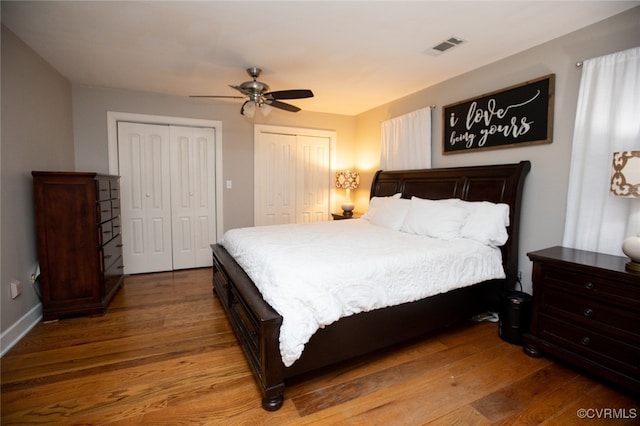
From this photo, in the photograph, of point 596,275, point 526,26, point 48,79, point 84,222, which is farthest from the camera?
point 48,79

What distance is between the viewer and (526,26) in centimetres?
230

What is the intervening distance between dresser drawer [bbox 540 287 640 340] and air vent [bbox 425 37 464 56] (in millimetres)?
Answer: 2068

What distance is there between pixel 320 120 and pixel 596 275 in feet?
13.1

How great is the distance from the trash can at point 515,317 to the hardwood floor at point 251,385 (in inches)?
4.2

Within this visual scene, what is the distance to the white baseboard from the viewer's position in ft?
7.20

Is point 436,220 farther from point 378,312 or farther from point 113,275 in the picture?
point 113,275

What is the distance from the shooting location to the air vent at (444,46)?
2.51 meters

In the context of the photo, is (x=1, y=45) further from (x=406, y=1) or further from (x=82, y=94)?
(x=406, y=1)

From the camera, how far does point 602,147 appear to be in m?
2.16

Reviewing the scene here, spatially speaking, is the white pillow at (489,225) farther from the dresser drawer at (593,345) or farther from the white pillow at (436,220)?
the dresser drawer at (593,345)

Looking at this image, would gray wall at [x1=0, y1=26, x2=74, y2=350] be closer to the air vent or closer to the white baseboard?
the white baseboard

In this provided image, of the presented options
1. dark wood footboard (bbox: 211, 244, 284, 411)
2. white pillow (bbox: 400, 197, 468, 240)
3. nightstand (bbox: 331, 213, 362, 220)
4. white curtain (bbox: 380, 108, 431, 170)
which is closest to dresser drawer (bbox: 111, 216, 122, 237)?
dark wood footboard (bbox: 211, 244, 284, 411)

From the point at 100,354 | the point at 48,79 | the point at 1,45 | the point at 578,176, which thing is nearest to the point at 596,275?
the point at 578,176

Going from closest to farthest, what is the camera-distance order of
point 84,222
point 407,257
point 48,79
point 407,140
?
point 407,257, point 84,222, point 48,79, point 407,140
